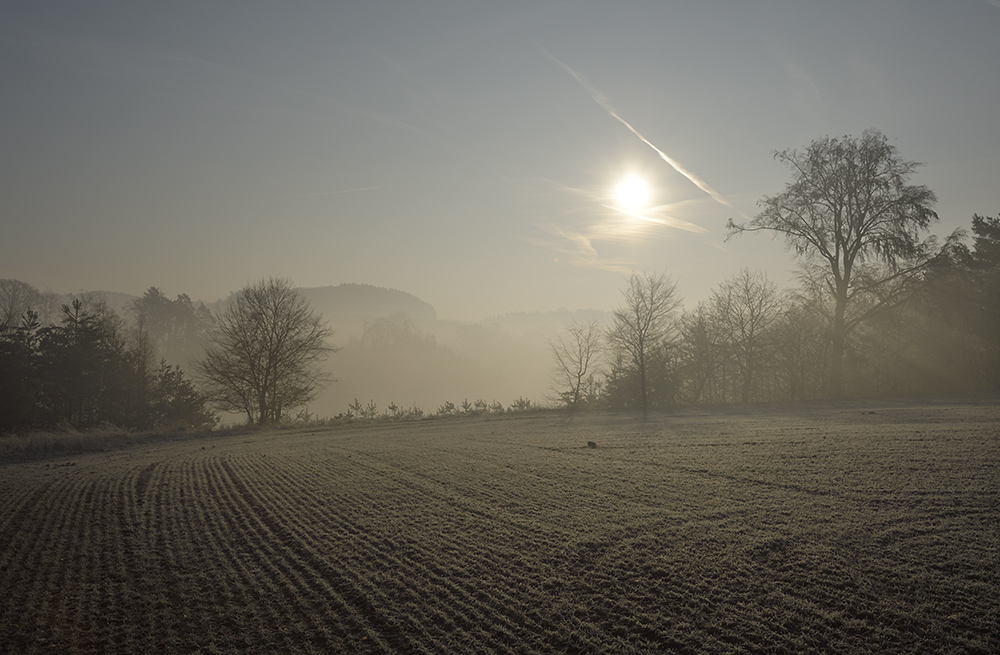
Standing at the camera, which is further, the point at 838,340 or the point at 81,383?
the point at 81,383

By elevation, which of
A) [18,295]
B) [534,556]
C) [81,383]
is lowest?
[534,556]

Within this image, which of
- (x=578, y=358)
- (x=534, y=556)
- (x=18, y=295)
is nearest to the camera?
(x=534, y=556)

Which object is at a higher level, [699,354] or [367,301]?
[367,301]

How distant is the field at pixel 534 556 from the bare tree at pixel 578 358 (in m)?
21.8

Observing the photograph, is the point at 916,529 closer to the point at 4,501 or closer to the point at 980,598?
the point at 980,598

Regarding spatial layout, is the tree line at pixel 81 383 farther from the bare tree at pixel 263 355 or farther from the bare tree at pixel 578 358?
the bare tree at pixel 578 358

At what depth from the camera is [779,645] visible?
11.9ft

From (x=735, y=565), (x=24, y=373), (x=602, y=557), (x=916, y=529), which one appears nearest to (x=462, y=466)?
(x=602, y=557)

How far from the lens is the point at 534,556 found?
214 inches

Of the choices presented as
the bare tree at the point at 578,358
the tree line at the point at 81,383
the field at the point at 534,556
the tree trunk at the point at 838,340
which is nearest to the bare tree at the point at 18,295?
the tree line at the point at 81,383

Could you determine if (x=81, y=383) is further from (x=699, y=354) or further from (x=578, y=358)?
(x=699, y=354)

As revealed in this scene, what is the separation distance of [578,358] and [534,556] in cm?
2776

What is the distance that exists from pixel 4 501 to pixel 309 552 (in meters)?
6.59

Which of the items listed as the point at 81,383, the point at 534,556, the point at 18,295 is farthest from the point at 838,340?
the point at 18,295
